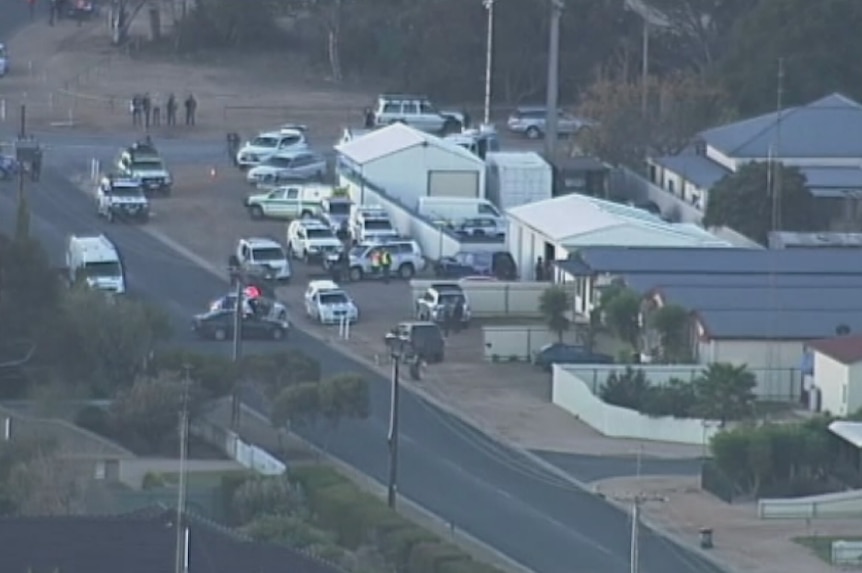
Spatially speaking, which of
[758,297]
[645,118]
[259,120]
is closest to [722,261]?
[758,297]

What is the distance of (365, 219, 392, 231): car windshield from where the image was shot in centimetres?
4697

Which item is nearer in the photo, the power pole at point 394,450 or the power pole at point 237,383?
the power pole at point 394,450

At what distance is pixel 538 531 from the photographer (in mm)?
32875

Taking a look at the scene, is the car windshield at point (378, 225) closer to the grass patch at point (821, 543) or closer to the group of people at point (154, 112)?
the group of people at point (154, 112)

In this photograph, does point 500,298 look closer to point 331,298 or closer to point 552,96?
point 331,298

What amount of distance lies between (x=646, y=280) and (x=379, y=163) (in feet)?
29.2

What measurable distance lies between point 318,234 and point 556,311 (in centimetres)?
567

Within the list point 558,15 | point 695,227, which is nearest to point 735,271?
point 695,227

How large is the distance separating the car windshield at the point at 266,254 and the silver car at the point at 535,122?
12332mm

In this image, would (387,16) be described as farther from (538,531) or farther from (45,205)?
(538,531)

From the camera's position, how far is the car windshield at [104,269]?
4303 cm

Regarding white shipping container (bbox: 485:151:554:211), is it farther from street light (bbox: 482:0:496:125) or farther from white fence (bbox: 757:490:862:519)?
white fence (bbox: 757:490:862:519)

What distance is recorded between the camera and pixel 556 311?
41.5m

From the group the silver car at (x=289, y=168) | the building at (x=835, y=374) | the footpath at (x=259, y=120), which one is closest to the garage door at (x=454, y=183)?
the silver car at (x=289, y=168)
